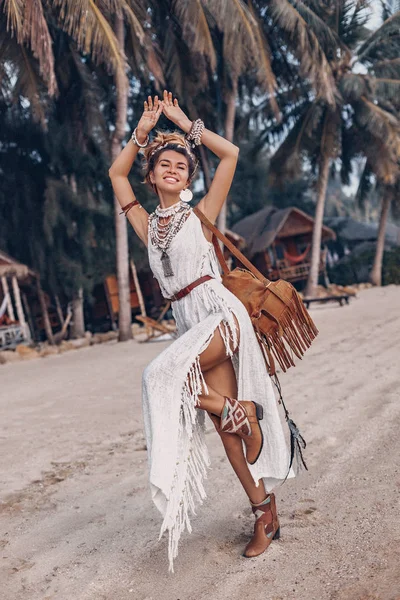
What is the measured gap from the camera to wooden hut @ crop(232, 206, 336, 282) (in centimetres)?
2438

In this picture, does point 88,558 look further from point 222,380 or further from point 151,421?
point 222,380

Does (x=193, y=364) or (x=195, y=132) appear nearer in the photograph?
(x=193, y=364)

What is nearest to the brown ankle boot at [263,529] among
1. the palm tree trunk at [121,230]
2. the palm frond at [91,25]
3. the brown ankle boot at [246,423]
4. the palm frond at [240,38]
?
the brown ankle boot at [246,423]

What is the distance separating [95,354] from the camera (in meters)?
11.5

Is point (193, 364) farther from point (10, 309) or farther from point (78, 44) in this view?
point (10, 309)

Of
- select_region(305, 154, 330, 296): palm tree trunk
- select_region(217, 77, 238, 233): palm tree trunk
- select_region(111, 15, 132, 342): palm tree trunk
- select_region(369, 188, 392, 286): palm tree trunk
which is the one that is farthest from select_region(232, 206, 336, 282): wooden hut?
select_region(111, 15, 132, 342): palm tree trunk

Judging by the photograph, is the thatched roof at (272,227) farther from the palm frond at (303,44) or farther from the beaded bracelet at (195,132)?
the beaded bracelet at (195,132)

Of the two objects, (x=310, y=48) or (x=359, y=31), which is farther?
(x=359, y=31)

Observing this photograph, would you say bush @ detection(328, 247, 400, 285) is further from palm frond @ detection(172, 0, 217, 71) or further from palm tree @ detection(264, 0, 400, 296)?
palm frond @ detection(172, 0, 217, 71)

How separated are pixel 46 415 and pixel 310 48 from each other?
13412 mm

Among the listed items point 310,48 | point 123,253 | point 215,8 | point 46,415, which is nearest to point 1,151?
point 123,253

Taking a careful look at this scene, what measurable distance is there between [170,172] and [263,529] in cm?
164

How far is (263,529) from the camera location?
8.13ft

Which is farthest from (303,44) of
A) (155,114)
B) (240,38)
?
(155,114)
